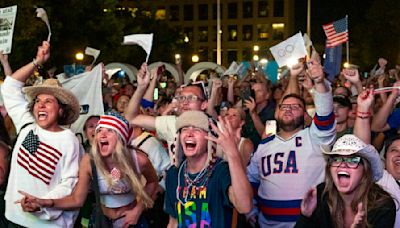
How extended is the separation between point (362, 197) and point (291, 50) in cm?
481

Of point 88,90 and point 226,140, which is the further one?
point 88,90

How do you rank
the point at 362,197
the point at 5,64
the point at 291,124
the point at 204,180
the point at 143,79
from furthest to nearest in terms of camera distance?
the point at 143,79
the point at 5,64
the point at 291,124
the point at 204,180
the point at 362,197

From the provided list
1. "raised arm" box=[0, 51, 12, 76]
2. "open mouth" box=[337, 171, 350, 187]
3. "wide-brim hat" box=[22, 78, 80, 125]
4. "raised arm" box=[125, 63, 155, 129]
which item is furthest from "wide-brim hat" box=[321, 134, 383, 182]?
"raised arm" box=[0, 51, 12, 76]

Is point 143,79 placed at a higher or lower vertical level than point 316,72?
lower

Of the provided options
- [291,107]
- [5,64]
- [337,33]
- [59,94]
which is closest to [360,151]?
[291,107]

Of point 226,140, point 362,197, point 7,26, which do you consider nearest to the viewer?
point 362,197

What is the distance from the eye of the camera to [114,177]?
16.1 ft

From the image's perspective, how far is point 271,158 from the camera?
539 centimetres

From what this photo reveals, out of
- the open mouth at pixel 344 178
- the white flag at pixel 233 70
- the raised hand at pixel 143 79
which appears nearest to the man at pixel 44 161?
the raised hand at pixel 143 79

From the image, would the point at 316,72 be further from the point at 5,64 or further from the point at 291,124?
the point at 5,64

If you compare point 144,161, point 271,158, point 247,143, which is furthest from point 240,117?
point 144,161

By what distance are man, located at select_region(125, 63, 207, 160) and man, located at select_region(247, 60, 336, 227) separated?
0.95 m

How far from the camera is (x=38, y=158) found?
5.01 meters

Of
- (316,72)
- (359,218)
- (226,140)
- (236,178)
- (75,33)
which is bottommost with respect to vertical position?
(359,218)
